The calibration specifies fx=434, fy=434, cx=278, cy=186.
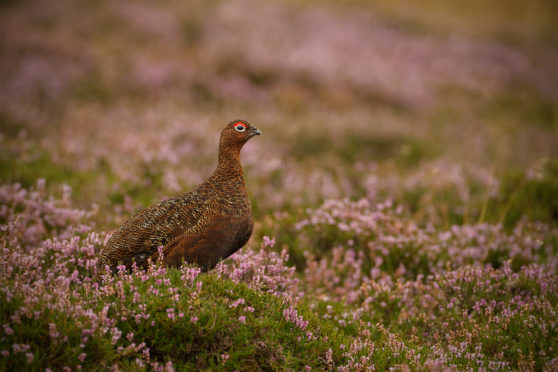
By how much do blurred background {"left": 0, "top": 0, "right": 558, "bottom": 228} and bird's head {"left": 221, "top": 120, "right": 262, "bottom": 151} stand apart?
6.72ft

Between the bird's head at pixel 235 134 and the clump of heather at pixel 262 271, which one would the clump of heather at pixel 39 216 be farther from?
the bird's head at pixel 235 134

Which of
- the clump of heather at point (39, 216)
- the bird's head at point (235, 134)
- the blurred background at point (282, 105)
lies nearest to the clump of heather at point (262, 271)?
the bird's head at point (235, 134)

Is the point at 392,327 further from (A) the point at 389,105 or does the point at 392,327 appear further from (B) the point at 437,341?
(A) the point at 389,105

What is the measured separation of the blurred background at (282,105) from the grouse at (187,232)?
1.85 metres

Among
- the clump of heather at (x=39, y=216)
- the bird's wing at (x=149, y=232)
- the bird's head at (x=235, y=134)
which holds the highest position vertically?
the clump of heather at (x=39, y=216)

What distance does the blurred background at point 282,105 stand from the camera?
6.82 m

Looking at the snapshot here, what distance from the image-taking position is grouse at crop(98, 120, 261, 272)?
133 inches

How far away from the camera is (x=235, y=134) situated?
3832mm

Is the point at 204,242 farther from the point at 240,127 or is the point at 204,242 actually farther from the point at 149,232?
the point at 240,127

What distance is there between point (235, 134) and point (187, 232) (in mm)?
986

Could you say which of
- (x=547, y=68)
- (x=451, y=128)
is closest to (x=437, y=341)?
(x=451, y=128)

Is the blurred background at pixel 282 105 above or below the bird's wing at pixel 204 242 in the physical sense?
above

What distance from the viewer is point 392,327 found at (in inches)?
164

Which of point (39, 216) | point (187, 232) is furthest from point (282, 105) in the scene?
point (187, 232)
